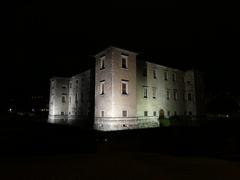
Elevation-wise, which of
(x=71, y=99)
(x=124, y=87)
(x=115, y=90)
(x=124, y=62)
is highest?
(x=124, y=62)

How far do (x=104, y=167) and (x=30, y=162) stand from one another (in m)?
4.13

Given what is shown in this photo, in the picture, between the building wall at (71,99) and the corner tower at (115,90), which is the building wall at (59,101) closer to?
the building wall at (71,99)

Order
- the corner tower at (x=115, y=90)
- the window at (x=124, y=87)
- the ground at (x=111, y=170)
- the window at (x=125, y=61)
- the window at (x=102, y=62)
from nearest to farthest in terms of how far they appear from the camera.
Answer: the ground at (x=111, y=170), the corner tower at (x=115, y=90), the window at (x=124, y=87), the window at (x=125, y=61), the window at (x=102, y=62)

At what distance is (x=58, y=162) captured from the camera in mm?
10688

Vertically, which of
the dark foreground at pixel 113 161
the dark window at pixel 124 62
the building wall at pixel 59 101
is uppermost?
the dark window at pixel 124 62

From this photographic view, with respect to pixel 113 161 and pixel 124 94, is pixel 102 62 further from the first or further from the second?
pixel 113 161

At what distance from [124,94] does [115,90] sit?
175 centimetres

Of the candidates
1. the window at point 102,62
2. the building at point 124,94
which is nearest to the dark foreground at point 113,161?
the building at point 124,94

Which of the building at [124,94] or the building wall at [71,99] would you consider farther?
the building wall at [71,99]

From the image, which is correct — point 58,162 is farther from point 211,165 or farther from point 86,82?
point 86,82

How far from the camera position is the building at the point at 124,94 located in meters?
28.3

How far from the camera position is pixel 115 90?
28.0 metres

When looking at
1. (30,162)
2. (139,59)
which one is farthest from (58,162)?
(139,59)

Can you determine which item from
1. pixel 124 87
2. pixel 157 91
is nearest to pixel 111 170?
pixel 124 87
